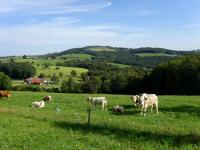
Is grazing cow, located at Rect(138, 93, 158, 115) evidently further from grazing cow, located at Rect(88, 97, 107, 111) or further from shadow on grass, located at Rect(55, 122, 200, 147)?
shadow on grass, located at Rect(55, 122, 200, 147)

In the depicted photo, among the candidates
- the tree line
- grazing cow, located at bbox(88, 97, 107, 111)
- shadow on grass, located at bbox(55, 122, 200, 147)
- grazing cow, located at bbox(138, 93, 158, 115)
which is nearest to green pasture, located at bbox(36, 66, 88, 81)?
the tree line

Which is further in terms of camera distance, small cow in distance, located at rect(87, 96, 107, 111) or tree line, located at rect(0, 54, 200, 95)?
tree line, located at rect(0, 54, 200, 95)

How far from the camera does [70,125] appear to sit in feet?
69.0

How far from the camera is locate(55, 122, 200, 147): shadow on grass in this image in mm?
16641

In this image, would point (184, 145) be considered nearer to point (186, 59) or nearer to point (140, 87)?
point (140, 87)

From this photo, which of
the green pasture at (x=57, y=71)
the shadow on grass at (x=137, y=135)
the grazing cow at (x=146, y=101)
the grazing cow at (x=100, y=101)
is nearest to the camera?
the shadow on grass at (x=137, y=135)

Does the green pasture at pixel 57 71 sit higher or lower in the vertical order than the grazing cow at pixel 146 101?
lower

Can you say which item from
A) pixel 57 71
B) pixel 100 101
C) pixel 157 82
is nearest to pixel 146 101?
pixel 100 101

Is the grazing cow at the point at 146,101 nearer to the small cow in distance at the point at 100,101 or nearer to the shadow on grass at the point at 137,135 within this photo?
the small cow in distance at the point at 100,101

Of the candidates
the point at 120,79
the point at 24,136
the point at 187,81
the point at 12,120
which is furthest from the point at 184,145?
the point at 120,79

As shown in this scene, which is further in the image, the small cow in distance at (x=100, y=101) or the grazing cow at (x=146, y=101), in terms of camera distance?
the small cow in distance at (x=100, y=101)

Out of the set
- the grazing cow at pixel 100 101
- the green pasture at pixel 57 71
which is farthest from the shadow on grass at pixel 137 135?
the green pasture at pixel 57 71

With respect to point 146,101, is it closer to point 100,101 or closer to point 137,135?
point 100,101

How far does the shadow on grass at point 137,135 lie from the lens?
54.6ft
